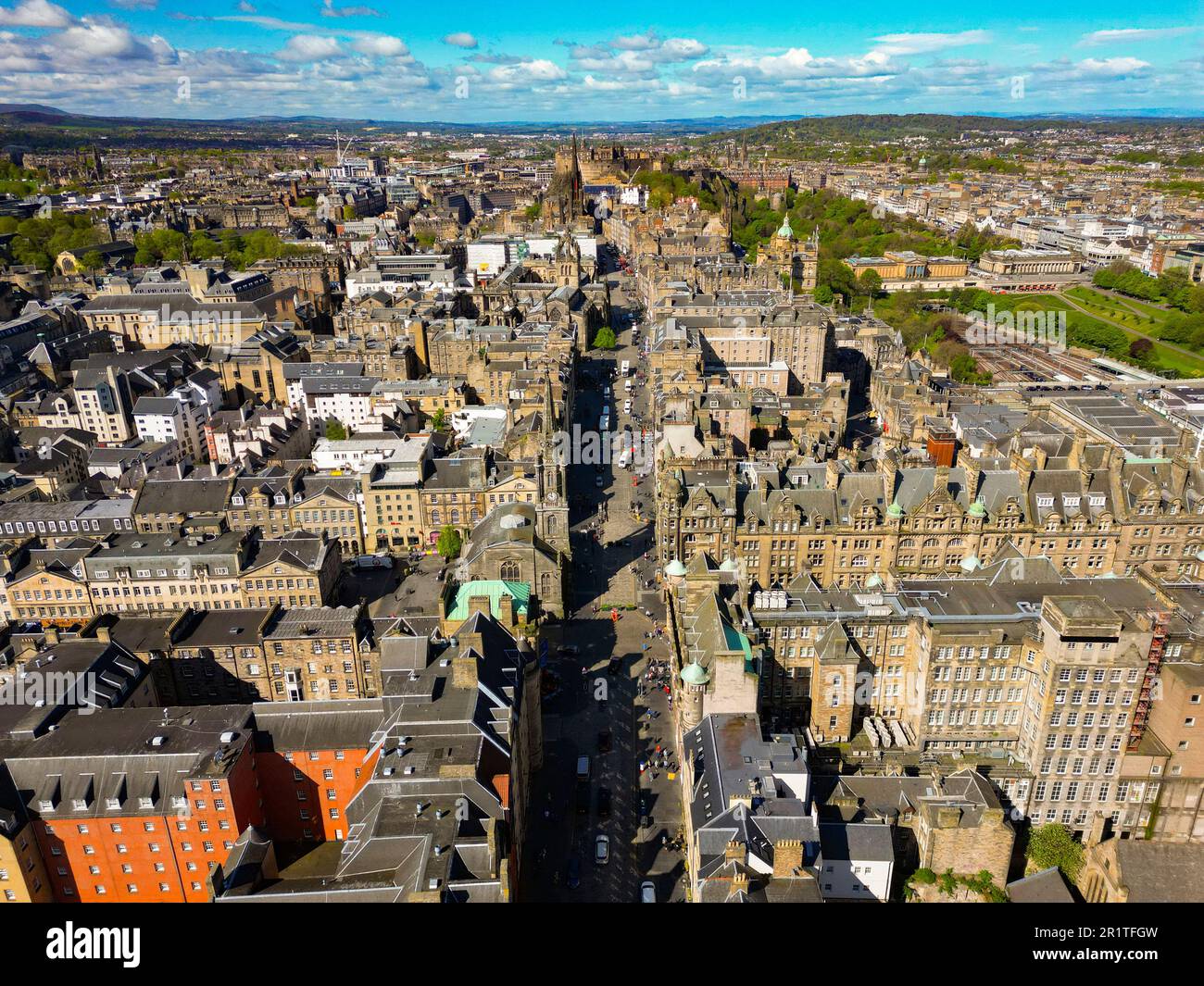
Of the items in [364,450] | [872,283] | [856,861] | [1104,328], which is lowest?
[856,861]

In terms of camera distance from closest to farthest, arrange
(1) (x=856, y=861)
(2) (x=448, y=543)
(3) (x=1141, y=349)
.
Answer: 1. (1) (x=856, y=861)
2. (2) (x=448, y=543)
3. (3) (x=1141, y=349)

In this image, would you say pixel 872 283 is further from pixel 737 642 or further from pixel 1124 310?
pixel 737 642

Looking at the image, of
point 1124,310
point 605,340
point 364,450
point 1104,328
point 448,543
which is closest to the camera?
point 448,543

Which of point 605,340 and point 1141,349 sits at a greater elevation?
point 605,340

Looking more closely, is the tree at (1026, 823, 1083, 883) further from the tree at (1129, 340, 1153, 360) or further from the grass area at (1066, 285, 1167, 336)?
the grass area at (1066, 285, 1167, 336)

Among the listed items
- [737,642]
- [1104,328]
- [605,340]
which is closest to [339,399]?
[605,340]

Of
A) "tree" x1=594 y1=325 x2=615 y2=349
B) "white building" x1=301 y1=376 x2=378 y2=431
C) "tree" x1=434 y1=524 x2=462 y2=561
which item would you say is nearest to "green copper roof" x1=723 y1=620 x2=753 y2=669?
"tree" x1=434 y1=524 x2=462 y2=561
